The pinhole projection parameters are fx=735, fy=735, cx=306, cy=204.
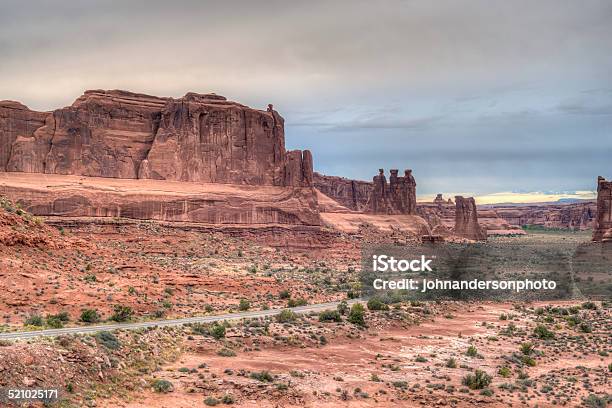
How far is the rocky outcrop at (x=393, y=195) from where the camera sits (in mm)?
135375

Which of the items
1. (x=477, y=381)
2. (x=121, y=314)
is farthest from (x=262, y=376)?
(x=121, y=314)

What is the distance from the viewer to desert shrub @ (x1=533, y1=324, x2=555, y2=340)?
3915 centimetres

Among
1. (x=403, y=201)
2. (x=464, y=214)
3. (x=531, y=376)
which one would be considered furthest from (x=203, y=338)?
(x=464, y=214)

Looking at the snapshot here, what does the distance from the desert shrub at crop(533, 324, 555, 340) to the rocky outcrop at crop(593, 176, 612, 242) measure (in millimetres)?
45337

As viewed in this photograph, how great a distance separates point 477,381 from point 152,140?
57.4 meters

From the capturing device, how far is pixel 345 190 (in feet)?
547

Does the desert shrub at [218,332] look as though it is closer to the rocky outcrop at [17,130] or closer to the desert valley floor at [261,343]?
the desert valley floor at [261,343]

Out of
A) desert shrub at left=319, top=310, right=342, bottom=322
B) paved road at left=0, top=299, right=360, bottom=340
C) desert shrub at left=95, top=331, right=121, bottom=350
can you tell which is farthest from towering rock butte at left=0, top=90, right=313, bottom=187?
desert shrub at left=95, top=331, right=121, bottom=350

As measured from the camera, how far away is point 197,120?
3132 inches

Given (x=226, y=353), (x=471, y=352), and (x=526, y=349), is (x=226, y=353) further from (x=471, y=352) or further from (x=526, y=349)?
(x=526, y=349)

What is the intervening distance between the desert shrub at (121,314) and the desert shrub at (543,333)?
21.4 m

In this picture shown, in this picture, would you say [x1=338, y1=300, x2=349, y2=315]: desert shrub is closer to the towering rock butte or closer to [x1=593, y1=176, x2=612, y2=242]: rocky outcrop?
the towering rock butte

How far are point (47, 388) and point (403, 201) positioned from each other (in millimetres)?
118088

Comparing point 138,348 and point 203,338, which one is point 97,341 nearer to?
point 138,348
